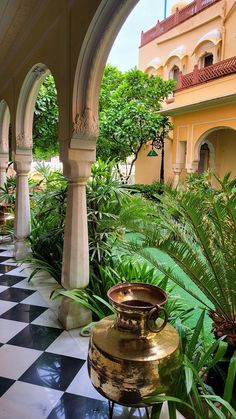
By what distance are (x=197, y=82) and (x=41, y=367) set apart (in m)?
8.33

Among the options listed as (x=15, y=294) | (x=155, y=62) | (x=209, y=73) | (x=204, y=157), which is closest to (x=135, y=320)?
(x=15, y=294)

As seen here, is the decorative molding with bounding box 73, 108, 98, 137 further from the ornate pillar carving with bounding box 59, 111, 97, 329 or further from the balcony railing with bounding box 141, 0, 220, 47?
the balcony railing with bounding box 141, 0, 220, 47

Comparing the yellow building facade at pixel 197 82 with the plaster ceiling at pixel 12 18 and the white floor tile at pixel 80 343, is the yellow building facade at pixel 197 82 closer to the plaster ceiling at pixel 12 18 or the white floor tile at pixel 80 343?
the plaster ceiling at pixel 12 18

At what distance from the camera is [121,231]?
3.13 m

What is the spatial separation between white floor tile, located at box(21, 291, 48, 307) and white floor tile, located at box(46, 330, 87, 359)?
0.64 m

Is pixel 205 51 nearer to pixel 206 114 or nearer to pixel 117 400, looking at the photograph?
pixel 206 114

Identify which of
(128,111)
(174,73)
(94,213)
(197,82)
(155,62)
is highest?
(155,62)

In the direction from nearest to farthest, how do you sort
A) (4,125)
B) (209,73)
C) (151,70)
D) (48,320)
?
(48,320) → (4,125) → (209,73) → (151,70)

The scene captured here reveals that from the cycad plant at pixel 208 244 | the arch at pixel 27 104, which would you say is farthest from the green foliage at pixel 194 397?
the arch at pixel 27 104

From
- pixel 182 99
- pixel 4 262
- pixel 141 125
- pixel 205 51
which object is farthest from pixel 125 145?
pixel 4 262

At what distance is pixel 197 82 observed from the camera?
8445 millimetres

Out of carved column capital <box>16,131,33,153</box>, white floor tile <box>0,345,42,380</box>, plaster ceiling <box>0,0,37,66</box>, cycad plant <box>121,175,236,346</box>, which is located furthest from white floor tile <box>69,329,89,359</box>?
plaster ceiling <box>0,0,37,66</box>

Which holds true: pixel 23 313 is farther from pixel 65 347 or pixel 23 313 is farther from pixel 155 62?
pixel 155 62

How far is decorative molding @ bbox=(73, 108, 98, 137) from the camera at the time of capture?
223cm
